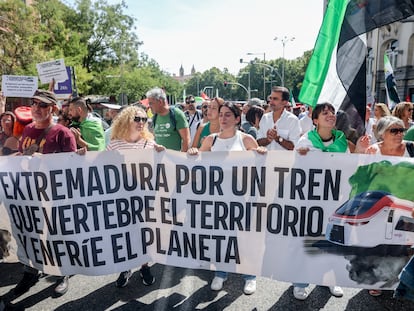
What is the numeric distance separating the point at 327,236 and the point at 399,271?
0.60 meters

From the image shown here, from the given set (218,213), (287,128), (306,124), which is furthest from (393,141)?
(306,124)

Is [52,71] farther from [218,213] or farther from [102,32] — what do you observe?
[102,32]

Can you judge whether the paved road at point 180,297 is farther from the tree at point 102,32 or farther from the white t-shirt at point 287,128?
the tree at point 102,32

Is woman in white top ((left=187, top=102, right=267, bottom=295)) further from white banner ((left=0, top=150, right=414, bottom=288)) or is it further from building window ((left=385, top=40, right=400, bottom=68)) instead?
building window ((left=385, top=40, right=400, bottom=68))

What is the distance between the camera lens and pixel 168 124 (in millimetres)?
4613

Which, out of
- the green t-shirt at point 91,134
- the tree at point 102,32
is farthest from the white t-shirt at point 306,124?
the tree at point 102,32

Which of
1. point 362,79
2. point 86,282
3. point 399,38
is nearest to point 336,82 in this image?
point 362,79

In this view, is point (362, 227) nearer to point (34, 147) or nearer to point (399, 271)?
point (399, 271)

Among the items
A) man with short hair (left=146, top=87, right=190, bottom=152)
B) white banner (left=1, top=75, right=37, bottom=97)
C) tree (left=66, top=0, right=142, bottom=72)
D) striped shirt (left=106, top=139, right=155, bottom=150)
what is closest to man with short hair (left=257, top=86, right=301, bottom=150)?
man with short hair (left=146, top=87, right=190, bottom=152)

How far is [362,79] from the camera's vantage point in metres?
3.01

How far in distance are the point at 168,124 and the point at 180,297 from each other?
7.10 ft

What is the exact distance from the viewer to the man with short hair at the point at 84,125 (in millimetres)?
4672

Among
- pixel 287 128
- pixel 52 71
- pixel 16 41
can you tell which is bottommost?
pixel 287 128

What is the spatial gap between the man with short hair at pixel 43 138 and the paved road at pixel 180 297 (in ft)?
0.33
